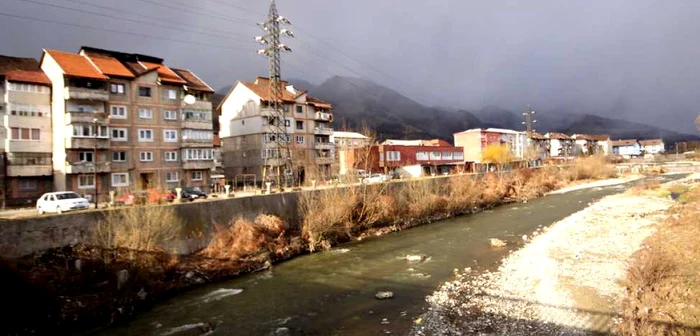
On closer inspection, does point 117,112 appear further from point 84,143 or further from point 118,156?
point 84,143

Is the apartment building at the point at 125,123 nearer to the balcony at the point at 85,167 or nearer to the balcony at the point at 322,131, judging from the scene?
the balcony at the point at 85,167

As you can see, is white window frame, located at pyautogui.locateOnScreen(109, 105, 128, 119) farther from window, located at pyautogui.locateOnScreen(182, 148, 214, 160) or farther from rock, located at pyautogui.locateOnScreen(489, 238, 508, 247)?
rock, located at pyautogui.locateOnScreen(489, 238, 508, 247)

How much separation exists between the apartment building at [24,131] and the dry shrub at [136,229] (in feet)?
85.1

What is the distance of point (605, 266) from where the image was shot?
22.0 m

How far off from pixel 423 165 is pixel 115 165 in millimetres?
54265

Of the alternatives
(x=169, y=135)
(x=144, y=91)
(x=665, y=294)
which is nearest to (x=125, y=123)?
(x=144, y=91)

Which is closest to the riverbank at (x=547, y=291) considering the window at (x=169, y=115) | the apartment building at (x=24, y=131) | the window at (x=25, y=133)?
the window at (x=169, y=115)

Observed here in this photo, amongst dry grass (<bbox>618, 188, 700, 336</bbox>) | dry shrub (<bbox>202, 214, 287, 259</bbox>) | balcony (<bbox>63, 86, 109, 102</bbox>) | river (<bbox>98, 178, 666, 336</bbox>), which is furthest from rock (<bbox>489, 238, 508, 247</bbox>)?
balcony (<bbox>63, 86, 109, 102</bbox>)

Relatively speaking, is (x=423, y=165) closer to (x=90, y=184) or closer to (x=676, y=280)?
(x=90, y=184)

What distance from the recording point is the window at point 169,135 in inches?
2073

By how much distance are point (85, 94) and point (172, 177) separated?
13.3 metres

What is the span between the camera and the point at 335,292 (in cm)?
2112

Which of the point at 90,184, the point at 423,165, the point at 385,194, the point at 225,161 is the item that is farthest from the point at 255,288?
the point at 423,165

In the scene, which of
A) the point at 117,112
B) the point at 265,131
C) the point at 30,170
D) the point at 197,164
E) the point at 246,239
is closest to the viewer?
the point at 246,239
